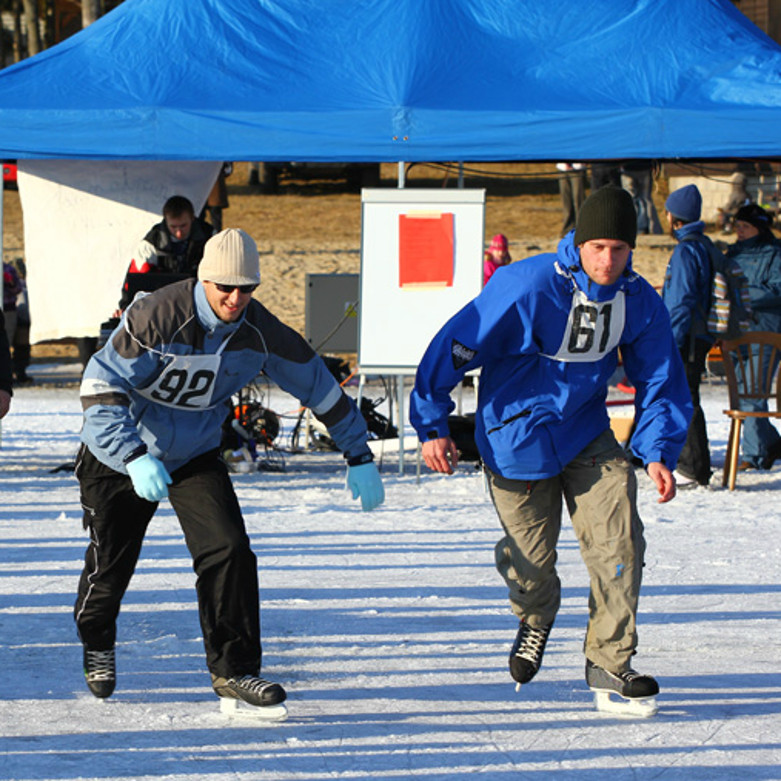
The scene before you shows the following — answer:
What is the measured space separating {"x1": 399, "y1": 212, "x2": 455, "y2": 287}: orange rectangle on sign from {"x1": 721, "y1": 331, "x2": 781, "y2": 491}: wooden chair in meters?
2.00

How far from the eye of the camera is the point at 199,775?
154 inches

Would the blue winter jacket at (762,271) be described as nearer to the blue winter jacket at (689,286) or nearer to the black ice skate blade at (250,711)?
the blue winter jacket at (689,286)

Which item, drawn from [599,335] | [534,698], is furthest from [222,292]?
[534,698]

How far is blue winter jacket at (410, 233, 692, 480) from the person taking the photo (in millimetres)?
4492

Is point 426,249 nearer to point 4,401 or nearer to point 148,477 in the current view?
point 4,401

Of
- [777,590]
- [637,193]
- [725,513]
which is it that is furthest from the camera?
[637,193]

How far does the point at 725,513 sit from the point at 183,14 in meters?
5.47

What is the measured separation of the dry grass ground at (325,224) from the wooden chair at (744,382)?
8.73 metres

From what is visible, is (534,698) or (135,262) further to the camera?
(135,262)

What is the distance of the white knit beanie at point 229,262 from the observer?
14.1 ft

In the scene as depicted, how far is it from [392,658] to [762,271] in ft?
19.8

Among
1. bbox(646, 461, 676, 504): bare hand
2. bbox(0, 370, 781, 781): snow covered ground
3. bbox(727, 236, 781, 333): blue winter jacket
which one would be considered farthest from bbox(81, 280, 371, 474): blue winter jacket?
bbox(727, 236, 781, 333): blue winter jacket

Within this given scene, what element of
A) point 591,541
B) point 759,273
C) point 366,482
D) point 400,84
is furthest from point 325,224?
point 591,541

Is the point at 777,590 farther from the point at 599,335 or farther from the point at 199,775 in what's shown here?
the point at 199,775
